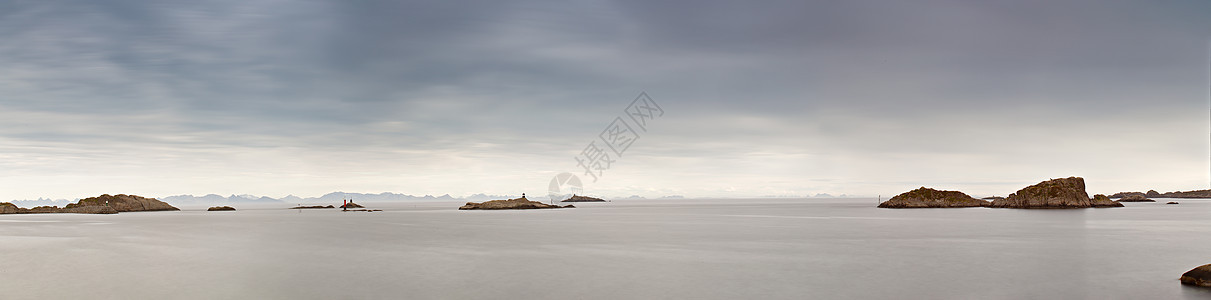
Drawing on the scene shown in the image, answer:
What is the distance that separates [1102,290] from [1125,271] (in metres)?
7.28

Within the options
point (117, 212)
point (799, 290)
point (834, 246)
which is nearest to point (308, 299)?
point (799, 290)

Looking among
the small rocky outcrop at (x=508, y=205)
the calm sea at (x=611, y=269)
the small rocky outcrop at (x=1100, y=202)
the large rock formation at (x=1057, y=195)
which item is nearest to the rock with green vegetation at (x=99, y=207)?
the small rocky outcrop at (x=508, y=205)

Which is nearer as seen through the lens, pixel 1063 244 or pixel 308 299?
pixel 308 299

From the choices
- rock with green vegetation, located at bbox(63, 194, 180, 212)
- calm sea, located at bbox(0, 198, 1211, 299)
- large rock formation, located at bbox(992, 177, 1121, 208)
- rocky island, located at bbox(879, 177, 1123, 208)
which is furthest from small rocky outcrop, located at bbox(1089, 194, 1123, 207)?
rock with green vegetation, located at bbox(63, 194, 180, 212)

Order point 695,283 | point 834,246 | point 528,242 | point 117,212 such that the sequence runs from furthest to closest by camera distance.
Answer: point 117,212
point 528,242
point 834,246
point 695,283

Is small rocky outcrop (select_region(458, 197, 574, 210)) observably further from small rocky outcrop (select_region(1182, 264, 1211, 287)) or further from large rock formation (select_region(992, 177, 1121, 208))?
small rocky outcrop (select_region(1182, 264, 1211, 287))

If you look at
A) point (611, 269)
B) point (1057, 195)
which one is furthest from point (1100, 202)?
point (611, 269)

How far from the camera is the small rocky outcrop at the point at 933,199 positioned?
15212 cm

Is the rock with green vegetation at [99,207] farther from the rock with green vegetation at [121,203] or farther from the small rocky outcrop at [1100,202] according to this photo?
the small rocky outcrop at [1100,202]

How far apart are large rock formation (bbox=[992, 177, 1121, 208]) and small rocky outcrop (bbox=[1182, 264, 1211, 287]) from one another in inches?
4949

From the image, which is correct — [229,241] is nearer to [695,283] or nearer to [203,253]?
[203,253]

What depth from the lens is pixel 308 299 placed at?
20.8 meters

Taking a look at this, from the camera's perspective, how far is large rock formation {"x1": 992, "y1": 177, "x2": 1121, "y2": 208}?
130 meters

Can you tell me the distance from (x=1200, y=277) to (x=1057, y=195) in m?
128
